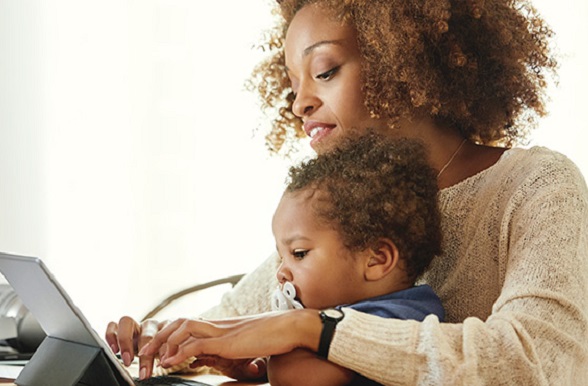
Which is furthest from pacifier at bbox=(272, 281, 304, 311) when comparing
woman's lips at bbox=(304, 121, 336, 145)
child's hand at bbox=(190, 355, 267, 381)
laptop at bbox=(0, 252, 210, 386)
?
woman's lips at bbox=(304, 121, 336, 145)

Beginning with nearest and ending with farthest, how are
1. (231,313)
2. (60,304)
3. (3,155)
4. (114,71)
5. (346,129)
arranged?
(60,304) → (346,129) → (231,313) → (3,155) → (114,71)

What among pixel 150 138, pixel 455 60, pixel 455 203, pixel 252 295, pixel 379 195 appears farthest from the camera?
pixel 150 138

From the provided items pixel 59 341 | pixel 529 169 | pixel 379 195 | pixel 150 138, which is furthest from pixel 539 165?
pixel 150 138

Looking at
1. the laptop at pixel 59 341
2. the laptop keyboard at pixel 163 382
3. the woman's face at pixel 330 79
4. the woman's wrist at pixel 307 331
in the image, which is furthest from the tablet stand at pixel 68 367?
the woman's face at pixel 330 79

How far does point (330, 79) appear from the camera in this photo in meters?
1.81

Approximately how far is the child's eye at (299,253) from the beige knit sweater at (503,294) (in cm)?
22

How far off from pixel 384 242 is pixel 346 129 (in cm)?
41

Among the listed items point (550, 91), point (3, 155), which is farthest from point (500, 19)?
point (3, 155)

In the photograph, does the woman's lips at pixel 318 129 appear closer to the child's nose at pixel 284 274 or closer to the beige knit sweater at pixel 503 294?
the beige knit sweater at pixel 503 294

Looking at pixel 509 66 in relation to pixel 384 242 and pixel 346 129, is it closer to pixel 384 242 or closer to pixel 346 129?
A: pixel 346 129

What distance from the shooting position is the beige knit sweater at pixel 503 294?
1.19 m

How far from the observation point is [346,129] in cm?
180

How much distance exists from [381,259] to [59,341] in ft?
1.73

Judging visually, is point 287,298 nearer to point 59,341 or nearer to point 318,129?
point 59,341
